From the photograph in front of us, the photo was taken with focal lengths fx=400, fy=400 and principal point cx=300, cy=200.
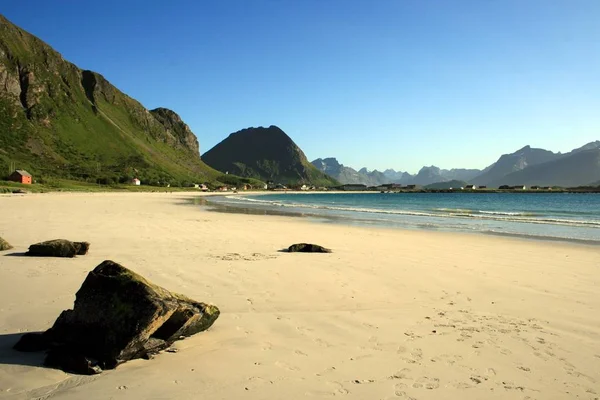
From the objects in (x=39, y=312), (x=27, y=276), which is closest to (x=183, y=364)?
(x=39, y=312)

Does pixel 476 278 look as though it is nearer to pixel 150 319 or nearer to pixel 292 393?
pixel 292 393

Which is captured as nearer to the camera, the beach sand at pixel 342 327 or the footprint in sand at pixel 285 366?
the beach sand at pixel 342 327

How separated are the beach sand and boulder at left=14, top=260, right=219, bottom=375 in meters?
0.21

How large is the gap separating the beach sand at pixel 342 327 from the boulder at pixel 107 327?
0.21m

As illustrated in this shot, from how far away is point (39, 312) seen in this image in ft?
26.4

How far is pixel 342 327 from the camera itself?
7.91 meters

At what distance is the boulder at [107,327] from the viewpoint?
228 inches

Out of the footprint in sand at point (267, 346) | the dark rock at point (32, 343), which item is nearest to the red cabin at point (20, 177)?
the dark rock at point (32, 343)

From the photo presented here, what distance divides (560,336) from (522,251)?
44.3 ft

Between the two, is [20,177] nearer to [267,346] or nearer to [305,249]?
[305,249]

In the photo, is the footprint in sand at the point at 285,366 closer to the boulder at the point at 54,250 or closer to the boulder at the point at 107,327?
the boulder at the point at 107,327

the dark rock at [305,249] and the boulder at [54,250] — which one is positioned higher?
the boulder at [54,250]

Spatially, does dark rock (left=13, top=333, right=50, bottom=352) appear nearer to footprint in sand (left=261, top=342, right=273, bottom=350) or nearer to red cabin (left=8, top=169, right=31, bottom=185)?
footprint in sand (left=261, top=342, right=273, bottom=350)

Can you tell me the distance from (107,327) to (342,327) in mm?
4244
